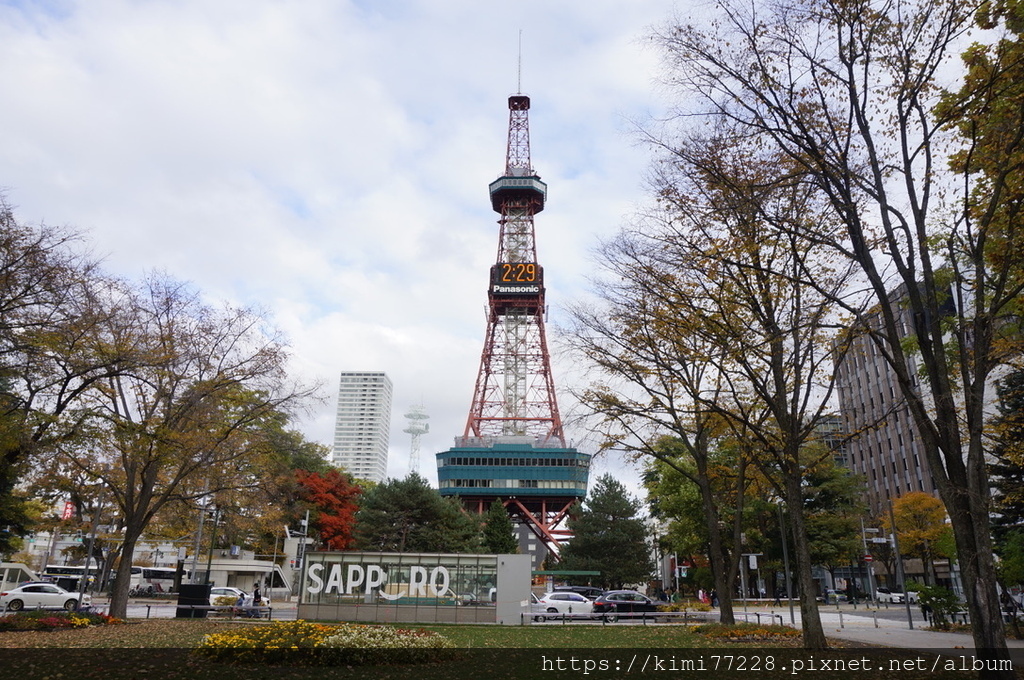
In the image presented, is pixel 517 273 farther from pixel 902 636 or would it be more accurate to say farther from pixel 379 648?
pixel 379 648

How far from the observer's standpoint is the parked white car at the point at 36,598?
31109 mm

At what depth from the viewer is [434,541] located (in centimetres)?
5744

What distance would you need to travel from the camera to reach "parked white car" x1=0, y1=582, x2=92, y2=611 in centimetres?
3111

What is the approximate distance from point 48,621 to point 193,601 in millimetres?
9417

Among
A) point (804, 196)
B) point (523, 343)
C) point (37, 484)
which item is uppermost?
point (523, 343)

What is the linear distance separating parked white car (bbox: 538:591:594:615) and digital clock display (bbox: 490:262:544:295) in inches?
2517

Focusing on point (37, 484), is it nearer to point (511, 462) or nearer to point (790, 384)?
point (790, 384)

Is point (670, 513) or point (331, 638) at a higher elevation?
point (670, 513)

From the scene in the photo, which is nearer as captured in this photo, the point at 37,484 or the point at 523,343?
the point at 37,484

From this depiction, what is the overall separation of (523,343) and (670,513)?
184ft

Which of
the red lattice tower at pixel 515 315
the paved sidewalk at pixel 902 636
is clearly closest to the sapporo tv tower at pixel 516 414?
the red lattice tower at pixel 515 315

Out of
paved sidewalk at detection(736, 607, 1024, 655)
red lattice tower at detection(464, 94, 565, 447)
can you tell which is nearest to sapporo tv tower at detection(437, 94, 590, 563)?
red lattice tower at detection(464, 94, 565, 447)

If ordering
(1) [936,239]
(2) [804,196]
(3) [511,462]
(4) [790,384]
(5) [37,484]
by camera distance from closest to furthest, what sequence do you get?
1. (1) [936,239]
2. (2) [804,196]
3. (4) [790,384]
4. (5) [37,484]
5. (3) [511,462]

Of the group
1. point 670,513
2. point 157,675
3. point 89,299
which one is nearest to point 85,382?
point 89,299
